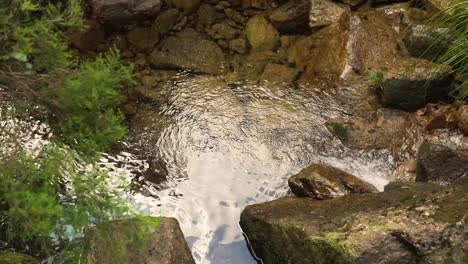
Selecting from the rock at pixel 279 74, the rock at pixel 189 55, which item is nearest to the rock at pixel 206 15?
the rock at pixel 189 55

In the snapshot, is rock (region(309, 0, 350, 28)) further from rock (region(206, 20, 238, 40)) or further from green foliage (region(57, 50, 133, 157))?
green foliage (region(57, 50, 133, 157))

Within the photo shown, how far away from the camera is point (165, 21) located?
6395 millimetres

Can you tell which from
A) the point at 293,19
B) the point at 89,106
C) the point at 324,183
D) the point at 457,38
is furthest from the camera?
the point at 293,19

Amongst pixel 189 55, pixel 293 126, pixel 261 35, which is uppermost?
pixel 261 35

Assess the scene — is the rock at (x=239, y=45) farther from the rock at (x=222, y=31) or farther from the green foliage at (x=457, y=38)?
the green foliage at (x=457, y=38)

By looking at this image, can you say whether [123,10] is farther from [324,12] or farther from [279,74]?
[324,12]

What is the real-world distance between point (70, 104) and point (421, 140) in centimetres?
372

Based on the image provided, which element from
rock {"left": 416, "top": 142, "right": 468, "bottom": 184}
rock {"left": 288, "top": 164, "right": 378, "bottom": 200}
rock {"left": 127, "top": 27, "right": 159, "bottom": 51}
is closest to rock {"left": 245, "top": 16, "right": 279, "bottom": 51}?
rock {"left": 127, "top": 27, "right": 159, "bottom": 51}

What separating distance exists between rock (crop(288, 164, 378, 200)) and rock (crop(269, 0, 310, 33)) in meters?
2.21

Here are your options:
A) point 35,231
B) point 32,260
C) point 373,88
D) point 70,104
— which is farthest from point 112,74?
point 373,88

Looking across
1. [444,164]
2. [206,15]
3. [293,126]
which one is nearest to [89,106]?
[444,164]

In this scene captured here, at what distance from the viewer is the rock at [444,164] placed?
4473 millimetres

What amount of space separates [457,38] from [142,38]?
324cm

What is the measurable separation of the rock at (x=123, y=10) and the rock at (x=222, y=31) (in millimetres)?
665
